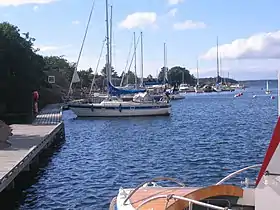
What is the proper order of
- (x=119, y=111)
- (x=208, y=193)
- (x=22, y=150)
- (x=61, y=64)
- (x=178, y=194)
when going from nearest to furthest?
(x=208, y=193)
(x=178, y=194)
(x=22, y=150)
(x=119, y=111)
(x=61, y=64)

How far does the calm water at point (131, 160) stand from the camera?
1761cm

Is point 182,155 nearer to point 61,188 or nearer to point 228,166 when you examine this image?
point 228,166

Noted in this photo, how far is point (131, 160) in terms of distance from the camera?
24.9 m

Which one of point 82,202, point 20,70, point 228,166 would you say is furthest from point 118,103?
point 82,202

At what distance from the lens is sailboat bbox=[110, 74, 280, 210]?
4.99 meters

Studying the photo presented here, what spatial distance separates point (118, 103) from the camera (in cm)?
5472

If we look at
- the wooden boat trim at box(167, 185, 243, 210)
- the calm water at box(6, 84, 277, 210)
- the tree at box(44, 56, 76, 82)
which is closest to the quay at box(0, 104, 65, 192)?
the calm water at box(6, 84, 277, 210)

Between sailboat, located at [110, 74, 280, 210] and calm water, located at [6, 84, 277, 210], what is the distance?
728cm

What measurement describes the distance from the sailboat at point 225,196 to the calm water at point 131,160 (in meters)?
7.28

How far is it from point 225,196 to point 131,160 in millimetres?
17429

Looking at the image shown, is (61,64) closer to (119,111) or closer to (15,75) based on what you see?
(15,75)

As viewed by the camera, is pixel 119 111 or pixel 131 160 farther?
pixel 119 111

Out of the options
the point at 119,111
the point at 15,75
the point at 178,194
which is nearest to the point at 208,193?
the point at 178,194

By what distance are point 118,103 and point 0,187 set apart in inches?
1579
